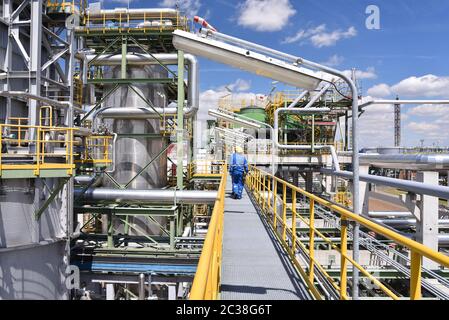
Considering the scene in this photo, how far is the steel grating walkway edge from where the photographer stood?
3414mm

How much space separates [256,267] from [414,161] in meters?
8.20

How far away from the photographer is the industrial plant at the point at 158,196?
356 centimetres

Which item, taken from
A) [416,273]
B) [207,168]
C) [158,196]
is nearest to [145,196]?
[158,196]

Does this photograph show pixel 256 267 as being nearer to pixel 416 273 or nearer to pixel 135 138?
pixel 416 273

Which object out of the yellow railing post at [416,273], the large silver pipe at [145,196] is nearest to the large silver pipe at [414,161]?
the large silver pipe at [145,196]

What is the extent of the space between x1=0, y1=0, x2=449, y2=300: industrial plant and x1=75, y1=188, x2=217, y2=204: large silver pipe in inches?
2.0

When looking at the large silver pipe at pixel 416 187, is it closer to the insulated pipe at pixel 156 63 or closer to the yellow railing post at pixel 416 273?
the yellow railing post at pixel 416 273

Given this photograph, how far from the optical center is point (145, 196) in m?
10.7

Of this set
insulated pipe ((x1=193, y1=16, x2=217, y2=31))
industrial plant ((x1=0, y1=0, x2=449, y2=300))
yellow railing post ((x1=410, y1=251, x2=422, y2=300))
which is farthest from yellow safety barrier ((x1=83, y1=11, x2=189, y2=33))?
yellow railing post ((x1=410, y1=251, x2=422, y2=300))

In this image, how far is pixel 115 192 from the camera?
10750 millimetres

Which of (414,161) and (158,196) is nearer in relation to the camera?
(414,161)
